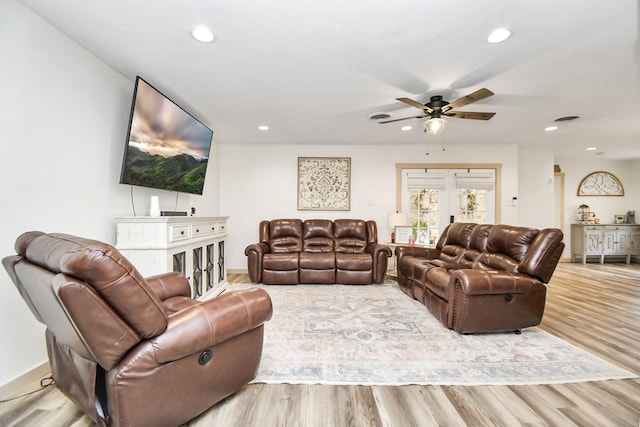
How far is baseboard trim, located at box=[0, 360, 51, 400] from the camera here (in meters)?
1.63

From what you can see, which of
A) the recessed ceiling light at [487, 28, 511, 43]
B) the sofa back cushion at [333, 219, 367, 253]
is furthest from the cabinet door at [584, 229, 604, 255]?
the recessed ceiling light at [487, 28, 511, 43]

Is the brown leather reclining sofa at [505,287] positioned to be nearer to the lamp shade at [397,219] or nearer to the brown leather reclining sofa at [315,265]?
the brown leather reclining sofa at [315,265]

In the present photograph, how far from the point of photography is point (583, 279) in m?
4.66

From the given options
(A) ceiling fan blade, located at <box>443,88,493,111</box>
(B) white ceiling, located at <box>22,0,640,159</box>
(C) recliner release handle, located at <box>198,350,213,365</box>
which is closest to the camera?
(C) recliner release handle, located at <box>198,350,213,365</box>

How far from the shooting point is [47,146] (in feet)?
6.34

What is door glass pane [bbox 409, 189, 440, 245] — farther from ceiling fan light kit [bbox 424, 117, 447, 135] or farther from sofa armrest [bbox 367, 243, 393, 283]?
ceiling fan light kit [bbox 424, 117, 447, 135]

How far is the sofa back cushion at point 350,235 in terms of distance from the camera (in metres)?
4.67

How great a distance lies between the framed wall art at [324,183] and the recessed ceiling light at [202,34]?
3.25 metres

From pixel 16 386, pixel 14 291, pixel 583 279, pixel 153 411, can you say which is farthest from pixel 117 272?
pixel 583 279

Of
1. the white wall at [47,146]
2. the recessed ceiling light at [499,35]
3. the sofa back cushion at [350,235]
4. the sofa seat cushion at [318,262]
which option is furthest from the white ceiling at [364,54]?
the sofa seat cushion at [318,262]

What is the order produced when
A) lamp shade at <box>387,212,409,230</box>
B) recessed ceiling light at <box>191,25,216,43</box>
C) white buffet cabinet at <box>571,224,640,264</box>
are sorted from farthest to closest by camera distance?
white buffet cabinet at <box>571,224,640,264</box>
lamp shade at <box>387,212,409,230</box>
recessed ceiling light at <box>191,25,216,43</box>

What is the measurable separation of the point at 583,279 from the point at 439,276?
386cm

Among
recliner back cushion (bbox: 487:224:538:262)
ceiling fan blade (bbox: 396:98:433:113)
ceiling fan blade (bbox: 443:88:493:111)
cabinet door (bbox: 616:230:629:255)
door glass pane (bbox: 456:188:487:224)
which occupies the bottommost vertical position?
cabinet door (bbox: 616:230:629:255)

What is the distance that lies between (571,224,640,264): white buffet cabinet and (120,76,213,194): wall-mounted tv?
318 inches
